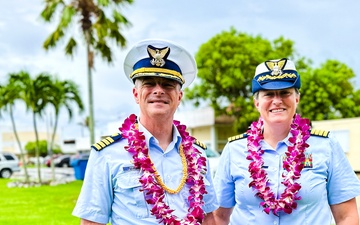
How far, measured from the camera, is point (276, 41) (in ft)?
99.1

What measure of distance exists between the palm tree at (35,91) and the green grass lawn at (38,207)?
148 inches

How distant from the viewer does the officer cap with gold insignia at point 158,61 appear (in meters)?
2.66

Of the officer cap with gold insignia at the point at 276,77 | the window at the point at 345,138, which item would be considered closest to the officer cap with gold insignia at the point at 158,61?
the officer cap with gold insignia at the point at 276,77

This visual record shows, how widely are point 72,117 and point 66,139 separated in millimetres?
64400

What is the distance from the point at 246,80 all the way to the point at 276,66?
86.8 ft

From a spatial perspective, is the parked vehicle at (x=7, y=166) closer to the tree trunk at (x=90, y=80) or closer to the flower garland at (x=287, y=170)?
the tree trunk at (x=90, y=80)

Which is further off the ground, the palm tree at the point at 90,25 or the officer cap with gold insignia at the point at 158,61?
the palm tree at the point at 90,25

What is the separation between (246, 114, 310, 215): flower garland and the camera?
2939mm

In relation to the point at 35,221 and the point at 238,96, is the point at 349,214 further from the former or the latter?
the point at 238,96

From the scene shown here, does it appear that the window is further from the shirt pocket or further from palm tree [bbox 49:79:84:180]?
the shirt pocket

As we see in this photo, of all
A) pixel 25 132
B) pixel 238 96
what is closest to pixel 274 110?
pixel 238 96

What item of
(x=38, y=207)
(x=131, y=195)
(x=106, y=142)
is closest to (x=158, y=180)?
(x=131, y=195)

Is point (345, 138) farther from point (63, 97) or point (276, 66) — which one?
point (276, 66)

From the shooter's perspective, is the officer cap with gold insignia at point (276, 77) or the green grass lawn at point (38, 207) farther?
the green grass lawn at point (38, 207)
